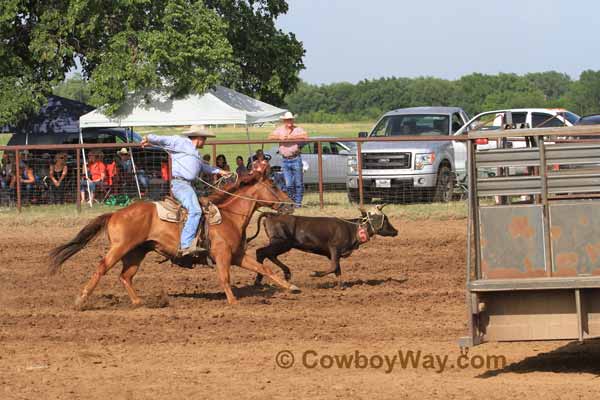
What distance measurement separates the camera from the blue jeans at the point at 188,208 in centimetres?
1211

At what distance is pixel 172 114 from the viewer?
76.3 ft

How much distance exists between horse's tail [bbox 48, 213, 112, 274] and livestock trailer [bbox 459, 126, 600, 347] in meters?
5.33

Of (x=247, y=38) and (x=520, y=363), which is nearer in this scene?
(x=520, y=363)

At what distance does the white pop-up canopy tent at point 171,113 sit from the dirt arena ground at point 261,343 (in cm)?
832

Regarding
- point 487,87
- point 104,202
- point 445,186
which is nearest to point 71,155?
point 104,202

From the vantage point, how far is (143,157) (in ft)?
66.3

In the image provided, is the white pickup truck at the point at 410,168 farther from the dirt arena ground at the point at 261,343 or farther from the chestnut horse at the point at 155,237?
the chestnut horse at the point at 155,237

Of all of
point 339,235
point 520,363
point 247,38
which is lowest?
point 520,363

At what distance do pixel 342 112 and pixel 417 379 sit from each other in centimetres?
8597

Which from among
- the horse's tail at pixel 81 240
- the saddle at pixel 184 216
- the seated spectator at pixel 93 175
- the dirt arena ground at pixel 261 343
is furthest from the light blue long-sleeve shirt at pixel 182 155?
the seated spectator at pixel 93 175

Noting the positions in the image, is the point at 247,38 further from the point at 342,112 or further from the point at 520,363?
the point at 342,112

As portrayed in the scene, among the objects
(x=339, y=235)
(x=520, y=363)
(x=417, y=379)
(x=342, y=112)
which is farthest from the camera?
(x=342, y=112)

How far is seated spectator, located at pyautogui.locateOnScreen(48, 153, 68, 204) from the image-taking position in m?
20.3

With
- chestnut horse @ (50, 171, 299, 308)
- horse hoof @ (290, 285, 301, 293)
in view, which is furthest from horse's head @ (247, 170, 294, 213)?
horse hoof @ (290, 285, 301, 293)
